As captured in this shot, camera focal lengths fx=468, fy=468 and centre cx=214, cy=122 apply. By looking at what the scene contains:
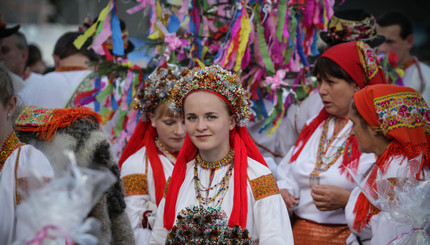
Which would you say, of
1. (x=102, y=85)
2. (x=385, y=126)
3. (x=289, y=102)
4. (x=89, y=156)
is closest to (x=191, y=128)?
(x=89, y=156)

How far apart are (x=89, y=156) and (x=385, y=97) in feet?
6.06

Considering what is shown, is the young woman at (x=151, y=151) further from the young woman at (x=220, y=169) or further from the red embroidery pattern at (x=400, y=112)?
the red embroidery pattern at (x=400, y=112)

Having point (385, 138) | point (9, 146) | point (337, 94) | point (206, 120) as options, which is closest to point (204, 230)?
point (206, 120)

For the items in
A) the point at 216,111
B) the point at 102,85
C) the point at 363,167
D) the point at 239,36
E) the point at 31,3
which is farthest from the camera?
the point at 31,3

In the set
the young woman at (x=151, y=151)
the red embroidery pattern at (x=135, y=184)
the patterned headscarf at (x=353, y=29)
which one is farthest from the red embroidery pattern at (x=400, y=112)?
the red embroidery pattern at (x=135, y=184)

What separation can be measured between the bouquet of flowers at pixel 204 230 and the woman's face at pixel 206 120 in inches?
16.0

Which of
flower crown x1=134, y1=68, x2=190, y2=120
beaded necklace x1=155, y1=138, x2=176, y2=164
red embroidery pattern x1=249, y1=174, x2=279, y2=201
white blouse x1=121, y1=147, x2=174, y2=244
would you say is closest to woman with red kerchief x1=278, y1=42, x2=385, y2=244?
red embroidery pattern x1=249, y1=174, x2=279, y2=201

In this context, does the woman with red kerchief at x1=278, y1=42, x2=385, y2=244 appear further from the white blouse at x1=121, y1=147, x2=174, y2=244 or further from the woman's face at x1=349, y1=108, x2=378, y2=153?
the white blouse at x1=121, y1=147, x2=174, y2=244

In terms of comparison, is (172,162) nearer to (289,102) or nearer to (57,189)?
(289,102)

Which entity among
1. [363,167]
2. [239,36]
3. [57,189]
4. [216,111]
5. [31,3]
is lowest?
[363,167]

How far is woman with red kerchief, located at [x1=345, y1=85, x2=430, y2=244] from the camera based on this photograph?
2875mm

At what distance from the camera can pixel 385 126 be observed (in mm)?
2936

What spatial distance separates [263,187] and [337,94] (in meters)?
1.28

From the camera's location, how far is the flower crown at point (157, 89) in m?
3.54
